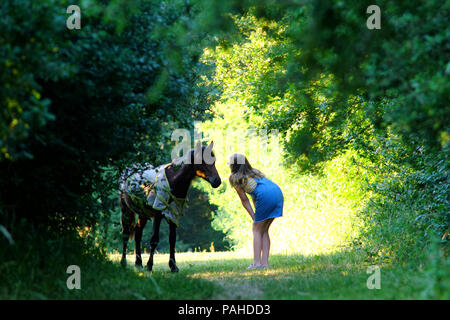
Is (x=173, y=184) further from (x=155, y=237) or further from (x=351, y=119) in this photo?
(x=351, y=119)

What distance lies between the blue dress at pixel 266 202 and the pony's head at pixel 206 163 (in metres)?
0.83

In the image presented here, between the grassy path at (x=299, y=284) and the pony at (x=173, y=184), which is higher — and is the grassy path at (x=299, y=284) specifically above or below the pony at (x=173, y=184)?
below

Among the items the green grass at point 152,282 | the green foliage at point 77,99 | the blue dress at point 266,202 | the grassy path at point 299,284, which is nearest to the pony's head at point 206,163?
the blue dress at point 266,202

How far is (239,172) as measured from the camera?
8984 millimetres

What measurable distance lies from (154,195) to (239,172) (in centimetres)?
157

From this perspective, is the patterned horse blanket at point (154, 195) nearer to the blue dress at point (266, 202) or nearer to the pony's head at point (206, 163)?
the pony's head at point (206, 163)

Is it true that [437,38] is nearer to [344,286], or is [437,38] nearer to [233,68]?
[344,286]

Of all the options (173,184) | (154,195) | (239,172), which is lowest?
(154,195)

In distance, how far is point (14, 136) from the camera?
4.12 metres

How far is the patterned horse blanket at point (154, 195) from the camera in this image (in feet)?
28.0

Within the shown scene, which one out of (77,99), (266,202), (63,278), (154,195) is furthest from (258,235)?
(77,99)

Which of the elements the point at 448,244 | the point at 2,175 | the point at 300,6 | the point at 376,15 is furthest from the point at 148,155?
the point at 448,244
